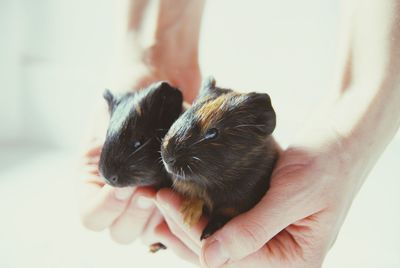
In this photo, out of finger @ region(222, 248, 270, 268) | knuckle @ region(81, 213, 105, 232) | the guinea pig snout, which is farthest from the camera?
knuckle @ region(81, 213, 105, 232)

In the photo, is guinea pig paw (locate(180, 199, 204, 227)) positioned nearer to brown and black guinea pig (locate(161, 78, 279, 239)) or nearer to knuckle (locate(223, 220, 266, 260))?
brown and black guinea pig (locate(161, 78, 279, 239))

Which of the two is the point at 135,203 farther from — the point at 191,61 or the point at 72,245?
the point at 191,61

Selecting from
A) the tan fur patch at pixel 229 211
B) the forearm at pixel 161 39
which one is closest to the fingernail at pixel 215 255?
the tan fur patch at pixel 229 211

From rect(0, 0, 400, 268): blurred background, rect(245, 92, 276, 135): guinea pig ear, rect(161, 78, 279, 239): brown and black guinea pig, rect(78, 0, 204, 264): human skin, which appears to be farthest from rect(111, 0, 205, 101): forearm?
rect(245, 92, 276, 135): guinea pig ear

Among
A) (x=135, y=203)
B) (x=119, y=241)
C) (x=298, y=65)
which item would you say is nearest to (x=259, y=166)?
(x=135, y=203)

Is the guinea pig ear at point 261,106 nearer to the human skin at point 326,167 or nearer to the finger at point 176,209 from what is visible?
the human skin at point 326,167

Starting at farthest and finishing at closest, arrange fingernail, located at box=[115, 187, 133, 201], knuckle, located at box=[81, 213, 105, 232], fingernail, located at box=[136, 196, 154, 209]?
knuckle, located at box=[81, 213, 105, 232] → fingernail, located at box=[136, 196, 154, 209] → fingernail, located at box=[115, 187, 133, 201]

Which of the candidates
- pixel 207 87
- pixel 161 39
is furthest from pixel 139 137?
pixel 161 39

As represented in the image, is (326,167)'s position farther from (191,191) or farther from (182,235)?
(182,235)
